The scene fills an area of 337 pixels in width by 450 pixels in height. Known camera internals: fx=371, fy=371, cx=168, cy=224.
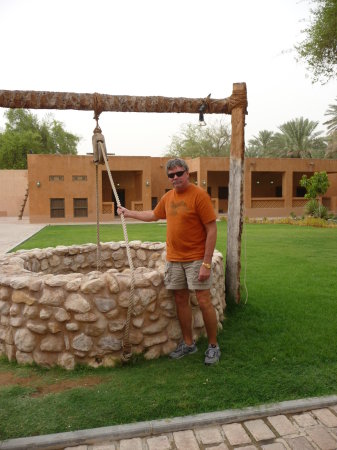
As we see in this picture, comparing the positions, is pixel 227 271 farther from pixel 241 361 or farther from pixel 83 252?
pixel 83 252

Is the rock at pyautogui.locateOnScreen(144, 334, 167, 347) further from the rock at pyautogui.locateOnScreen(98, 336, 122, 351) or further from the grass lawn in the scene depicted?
the rock at pyautogui.locateOnScreen(98, 336, 122, 351)

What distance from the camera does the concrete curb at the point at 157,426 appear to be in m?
2.32

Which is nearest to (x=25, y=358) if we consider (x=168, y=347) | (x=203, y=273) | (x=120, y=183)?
(x=168, y=347)

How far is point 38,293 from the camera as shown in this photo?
347 cm

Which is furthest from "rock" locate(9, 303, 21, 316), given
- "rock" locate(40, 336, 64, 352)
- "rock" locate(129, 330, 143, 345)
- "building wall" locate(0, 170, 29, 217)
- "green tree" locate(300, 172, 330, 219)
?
"building wall" locate(0, 170, 29, 217)

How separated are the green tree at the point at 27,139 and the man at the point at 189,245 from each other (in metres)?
38.5

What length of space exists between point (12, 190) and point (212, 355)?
1232 inches

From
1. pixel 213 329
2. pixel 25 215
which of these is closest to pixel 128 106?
pixel 213 329

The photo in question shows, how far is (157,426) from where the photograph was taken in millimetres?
2439

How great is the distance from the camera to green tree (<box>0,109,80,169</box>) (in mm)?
38406

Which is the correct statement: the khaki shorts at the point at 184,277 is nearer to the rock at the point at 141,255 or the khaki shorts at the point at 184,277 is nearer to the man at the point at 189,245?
the man at the point at 189,245

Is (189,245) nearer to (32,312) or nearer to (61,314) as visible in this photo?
(61,314)

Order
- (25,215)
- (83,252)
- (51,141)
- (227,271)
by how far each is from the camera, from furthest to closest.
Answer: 1. (51,141)
2. (25,215)
3. (83,252)
4. (227,271)

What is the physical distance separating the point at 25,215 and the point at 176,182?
30.4 meters
